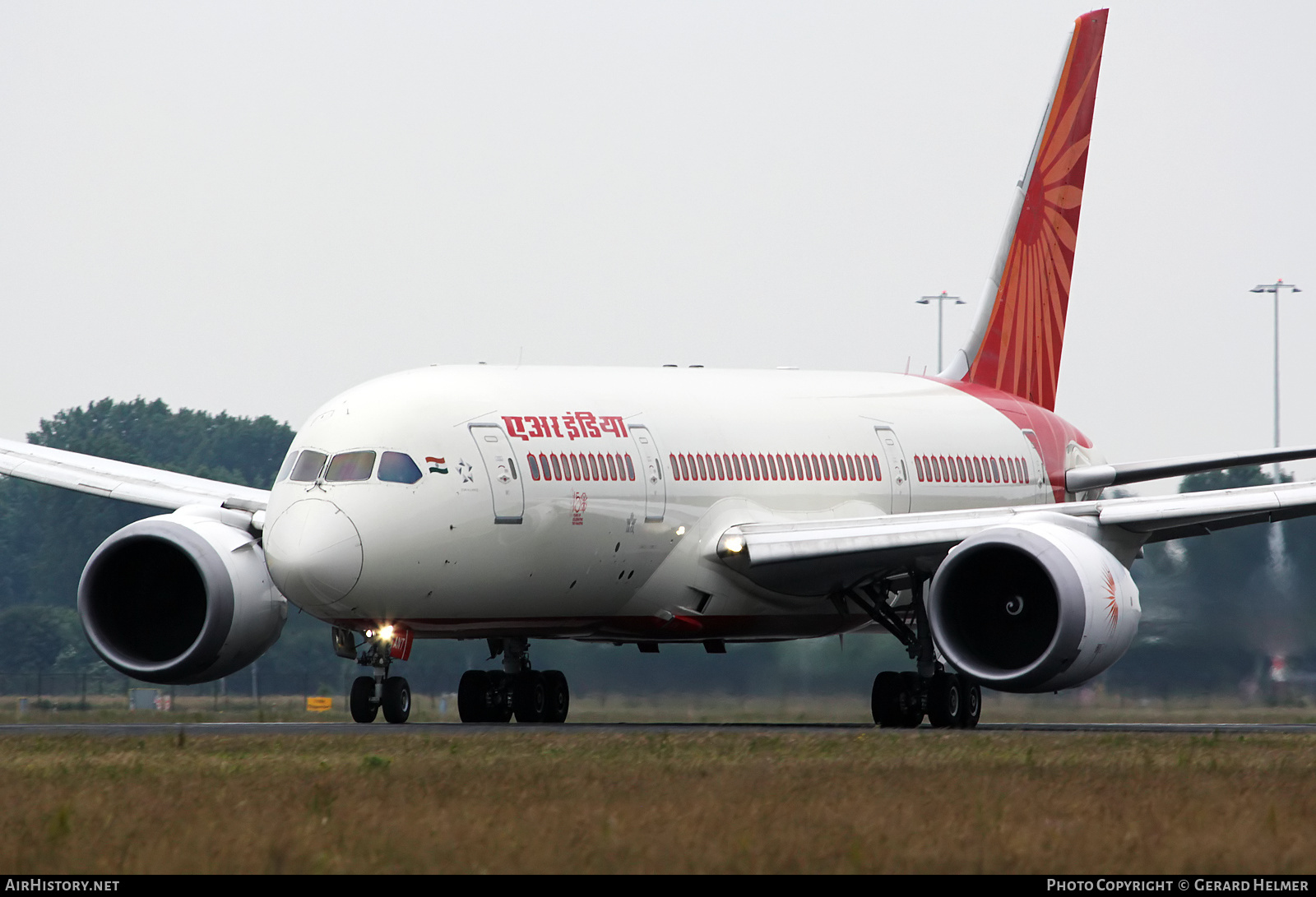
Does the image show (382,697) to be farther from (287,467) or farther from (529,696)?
(529,696)

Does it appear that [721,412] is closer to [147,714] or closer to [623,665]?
[623,665]

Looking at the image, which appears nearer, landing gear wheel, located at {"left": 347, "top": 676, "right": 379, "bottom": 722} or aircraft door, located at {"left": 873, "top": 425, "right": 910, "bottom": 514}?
landing gear wheel, located at {"left": 347, "top": 676, "right": 379, "bottom": 722}

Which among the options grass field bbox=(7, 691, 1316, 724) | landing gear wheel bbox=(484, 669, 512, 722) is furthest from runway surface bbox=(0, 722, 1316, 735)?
grass field bbox=(7, 691, 1316, 724)

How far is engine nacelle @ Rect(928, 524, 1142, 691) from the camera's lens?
909 inches

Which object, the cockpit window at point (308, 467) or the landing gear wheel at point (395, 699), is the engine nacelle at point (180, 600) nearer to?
the landing gear wheel at point (395, 699)

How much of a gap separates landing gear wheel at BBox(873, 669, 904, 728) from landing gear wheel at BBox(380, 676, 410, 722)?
5852 mm

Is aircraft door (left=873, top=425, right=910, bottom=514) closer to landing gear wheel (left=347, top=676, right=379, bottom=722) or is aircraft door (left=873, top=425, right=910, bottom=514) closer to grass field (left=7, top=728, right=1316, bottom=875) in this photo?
landing gear wheel (left=347, top=676, right=379, bottom=722)

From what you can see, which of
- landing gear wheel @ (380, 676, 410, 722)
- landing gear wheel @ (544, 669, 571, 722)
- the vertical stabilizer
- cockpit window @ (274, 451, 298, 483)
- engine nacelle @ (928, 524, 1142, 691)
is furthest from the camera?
the vertical stabilizer

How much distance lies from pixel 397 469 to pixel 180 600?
4674 mm

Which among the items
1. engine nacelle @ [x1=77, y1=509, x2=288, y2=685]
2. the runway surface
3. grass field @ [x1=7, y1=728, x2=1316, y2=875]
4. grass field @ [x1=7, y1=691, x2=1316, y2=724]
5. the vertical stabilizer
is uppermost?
the vertical stabilizer

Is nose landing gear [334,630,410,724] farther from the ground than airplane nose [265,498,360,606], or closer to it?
closer to it

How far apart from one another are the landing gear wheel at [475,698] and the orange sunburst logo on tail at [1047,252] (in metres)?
10.6

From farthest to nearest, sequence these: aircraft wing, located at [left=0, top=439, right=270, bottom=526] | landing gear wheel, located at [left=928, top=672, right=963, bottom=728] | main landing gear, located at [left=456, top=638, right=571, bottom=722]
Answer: aircraft wing, located at [left=0, top=439, right=270, bottom=526], main landing gear, located at [left=456, top=638, right=571, bottom=722], landing gear wheel, located at [left=928, top=672, right=963, bottom=728]

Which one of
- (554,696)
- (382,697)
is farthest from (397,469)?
(554,696)
